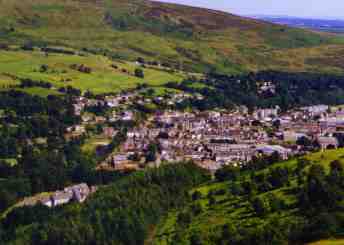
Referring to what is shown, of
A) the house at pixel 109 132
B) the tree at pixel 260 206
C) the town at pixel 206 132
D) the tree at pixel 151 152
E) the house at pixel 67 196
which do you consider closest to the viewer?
the tree at pixel 260 206

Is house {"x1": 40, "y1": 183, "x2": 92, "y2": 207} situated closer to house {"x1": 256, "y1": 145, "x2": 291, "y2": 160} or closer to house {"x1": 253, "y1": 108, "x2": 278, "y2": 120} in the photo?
house {"x1": 256, "y1": 145, "x2": 291, "y2": 160}

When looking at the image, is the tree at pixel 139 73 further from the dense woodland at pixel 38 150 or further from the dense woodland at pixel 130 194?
the dense woodland at pixel 130 194

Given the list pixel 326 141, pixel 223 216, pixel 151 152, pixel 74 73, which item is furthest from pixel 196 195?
pixel 74 73

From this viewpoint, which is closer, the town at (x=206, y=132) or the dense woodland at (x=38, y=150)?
the dense woodland at (x=38, y=150)

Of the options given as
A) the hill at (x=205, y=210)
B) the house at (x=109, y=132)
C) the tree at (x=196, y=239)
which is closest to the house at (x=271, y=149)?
the hill at (x=205, y=210)

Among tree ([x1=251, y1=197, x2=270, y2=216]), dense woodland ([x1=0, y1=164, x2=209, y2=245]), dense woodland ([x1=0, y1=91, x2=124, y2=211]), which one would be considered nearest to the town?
dense woodland ([x1=0, y1=91, x2=124, y2=211])
